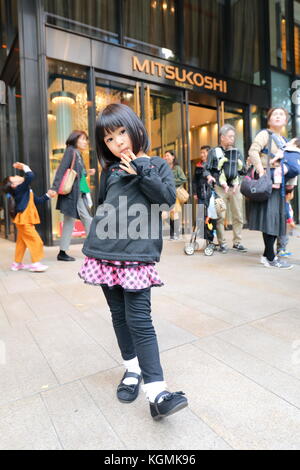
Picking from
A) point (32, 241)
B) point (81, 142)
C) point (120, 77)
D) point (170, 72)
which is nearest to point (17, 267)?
point (32, 241)

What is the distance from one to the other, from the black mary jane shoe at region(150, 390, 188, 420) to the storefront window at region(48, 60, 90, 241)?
5.73 metres

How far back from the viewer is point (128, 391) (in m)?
1.75

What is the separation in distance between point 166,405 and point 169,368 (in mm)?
544

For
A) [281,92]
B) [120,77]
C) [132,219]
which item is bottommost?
[132,219]

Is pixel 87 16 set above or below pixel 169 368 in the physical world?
above

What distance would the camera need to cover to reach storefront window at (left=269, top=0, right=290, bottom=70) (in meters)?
10.5

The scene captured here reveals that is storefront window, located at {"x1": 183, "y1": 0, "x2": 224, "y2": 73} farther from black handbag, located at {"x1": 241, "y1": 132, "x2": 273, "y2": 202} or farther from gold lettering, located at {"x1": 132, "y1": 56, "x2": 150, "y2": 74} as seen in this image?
black handbag, located at {"x1": 241, "y1": 132, "x2": 273, "y2": 202}

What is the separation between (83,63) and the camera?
696 centimetres

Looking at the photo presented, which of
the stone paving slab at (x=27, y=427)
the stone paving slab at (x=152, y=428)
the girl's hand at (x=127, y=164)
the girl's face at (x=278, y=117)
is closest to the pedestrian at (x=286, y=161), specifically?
the girl's face at (x=278, y=117)

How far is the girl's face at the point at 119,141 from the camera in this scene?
1594 millimetres

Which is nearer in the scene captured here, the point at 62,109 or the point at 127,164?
the point at 127,164

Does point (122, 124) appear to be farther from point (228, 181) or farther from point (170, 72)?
point (170, 72)

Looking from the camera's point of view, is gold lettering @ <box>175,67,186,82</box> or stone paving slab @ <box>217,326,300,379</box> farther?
gold lettering @ <box>175,67,186,82</box>

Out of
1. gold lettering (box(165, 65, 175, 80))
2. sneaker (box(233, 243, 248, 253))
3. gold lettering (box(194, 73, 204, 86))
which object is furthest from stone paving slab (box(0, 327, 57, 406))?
gold lettering (box(194, 73, 204, 86))
